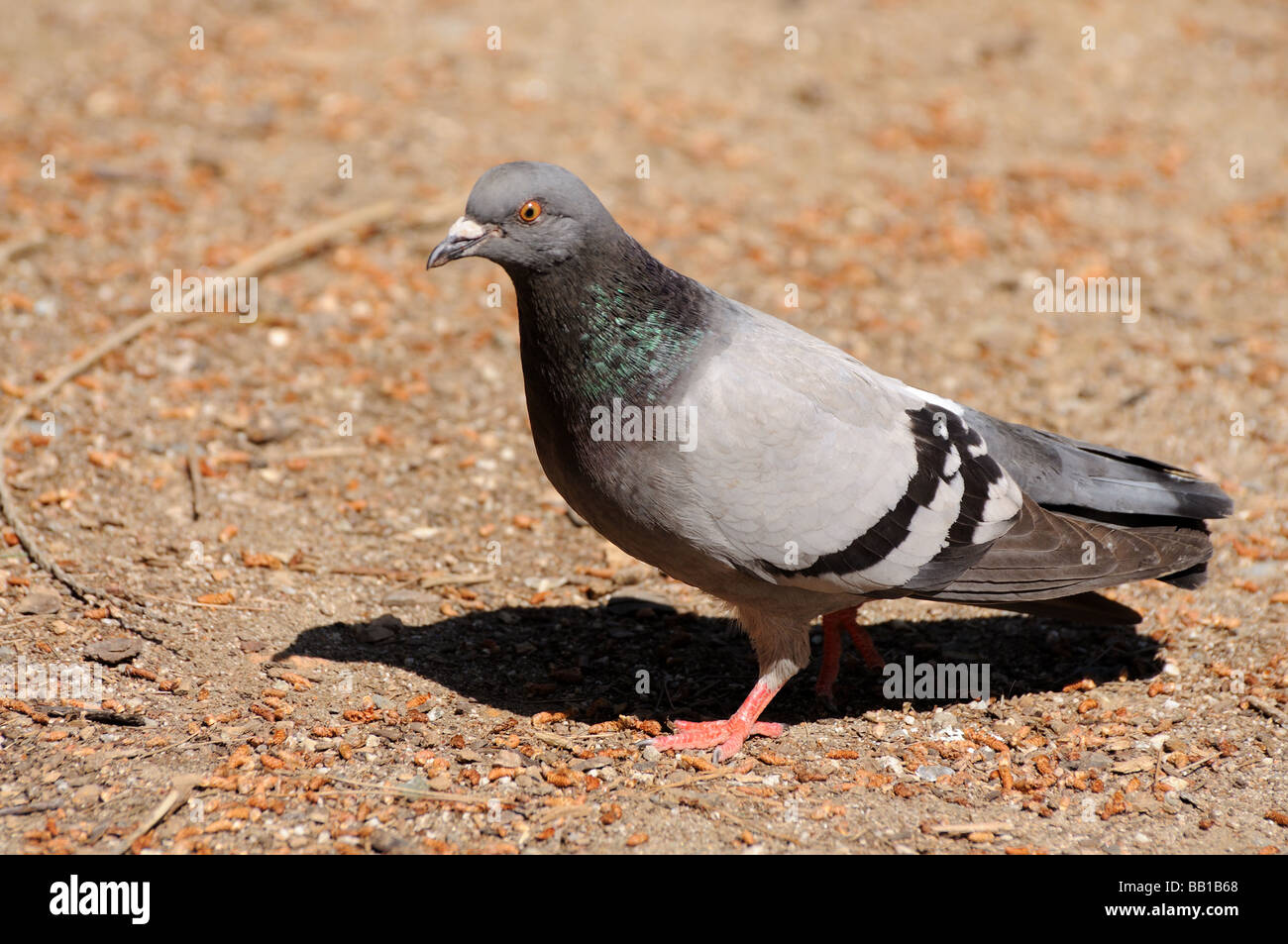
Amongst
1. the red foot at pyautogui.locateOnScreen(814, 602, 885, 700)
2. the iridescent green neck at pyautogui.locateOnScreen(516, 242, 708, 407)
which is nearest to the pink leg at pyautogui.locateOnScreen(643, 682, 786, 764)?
the red foot at pyautogui.locateOnScreen(814, 602, 885, 700)

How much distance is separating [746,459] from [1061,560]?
143 centimetres

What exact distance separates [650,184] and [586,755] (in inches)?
226

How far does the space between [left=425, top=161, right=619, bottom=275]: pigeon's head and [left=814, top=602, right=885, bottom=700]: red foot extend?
2.09 m

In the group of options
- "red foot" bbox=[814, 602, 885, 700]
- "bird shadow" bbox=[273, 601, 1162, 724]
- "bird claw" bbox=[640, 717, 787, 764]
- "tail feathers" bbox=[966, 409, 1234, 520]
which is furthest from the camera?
"red foot" bbox=[814, 602, 885, 700]

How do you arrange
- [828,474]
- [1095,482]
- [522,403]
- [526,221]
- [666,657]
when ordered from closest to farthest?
[526,221] < [828,474] < [1095,482] < [666,657] < [522,403]

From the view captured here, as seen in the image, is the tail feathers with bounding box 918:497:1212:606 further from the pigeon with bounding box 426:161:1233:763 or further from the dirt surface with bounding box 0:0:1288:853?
the dirt surface with bounding box 0:0:1288:853

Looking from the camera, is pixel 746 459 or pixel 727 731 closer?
pixel 746 459

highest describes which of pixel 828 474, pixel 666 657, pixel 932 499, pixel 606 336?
pixel 606 336

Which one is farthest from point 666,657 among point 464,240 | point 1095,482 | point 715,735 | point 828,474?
point 464,240

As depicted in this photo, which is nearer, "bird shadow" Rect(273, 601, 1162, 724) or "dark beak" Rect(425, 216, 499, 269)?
"dark beak" Rect(425, 216, 499, 269)

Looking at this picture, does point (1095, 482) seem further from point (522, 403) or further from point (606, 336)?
point (522, 403)

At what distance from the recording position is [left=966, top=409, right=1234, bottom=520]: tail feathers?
16.1 ft

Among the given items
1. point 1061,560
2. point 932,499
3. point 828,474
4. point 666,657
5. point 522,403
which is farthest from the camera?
point 522,403

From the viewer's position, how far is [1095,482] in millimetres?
4973
